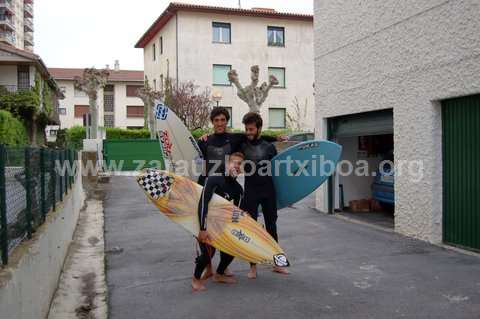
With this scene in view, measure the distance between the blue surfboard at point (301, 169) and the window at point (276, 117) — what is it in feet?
90.5

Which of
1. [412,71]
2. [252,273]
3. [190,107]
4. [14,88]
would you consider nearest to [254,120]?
[252,273]

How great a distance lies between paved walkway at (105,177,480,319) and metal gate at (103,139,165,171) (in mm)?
15487

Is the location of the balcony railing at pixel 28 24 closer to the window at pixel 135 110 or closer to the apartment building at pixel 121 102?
the apartment building at pixel 121 102

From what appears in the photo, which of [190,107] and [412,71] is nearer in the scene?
[412,71]

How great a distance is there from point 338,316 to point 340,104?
6125 mm

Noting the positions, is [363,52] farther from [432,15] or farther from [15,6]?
[15,6]

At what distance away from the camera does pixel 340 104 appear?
10062 mm

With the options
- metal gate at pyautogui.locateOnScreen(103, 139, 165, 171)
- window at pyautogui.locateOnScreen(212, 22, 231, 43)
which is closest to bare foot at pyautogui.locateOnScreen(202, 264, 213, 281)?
metal gate at pyautogui.locateOnScreen(103, 139, 165, 171)

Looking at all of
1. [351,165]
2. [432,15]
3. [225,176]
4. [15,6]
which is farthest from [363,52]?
[15,6]

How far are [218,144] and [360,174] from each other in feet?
21.0

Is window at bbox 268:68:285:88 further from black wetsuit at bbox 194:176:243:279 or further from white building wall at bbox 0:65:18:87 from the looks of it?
black wetsuit at bbox 194:176:243:279

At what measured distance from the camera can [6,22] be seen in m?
67.8

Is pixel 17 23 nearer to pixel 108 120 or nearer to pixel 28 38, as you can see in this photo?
pixel 28 38

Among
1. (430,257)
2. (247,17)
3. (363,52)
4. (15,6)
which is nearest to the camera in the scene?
(430,257)
